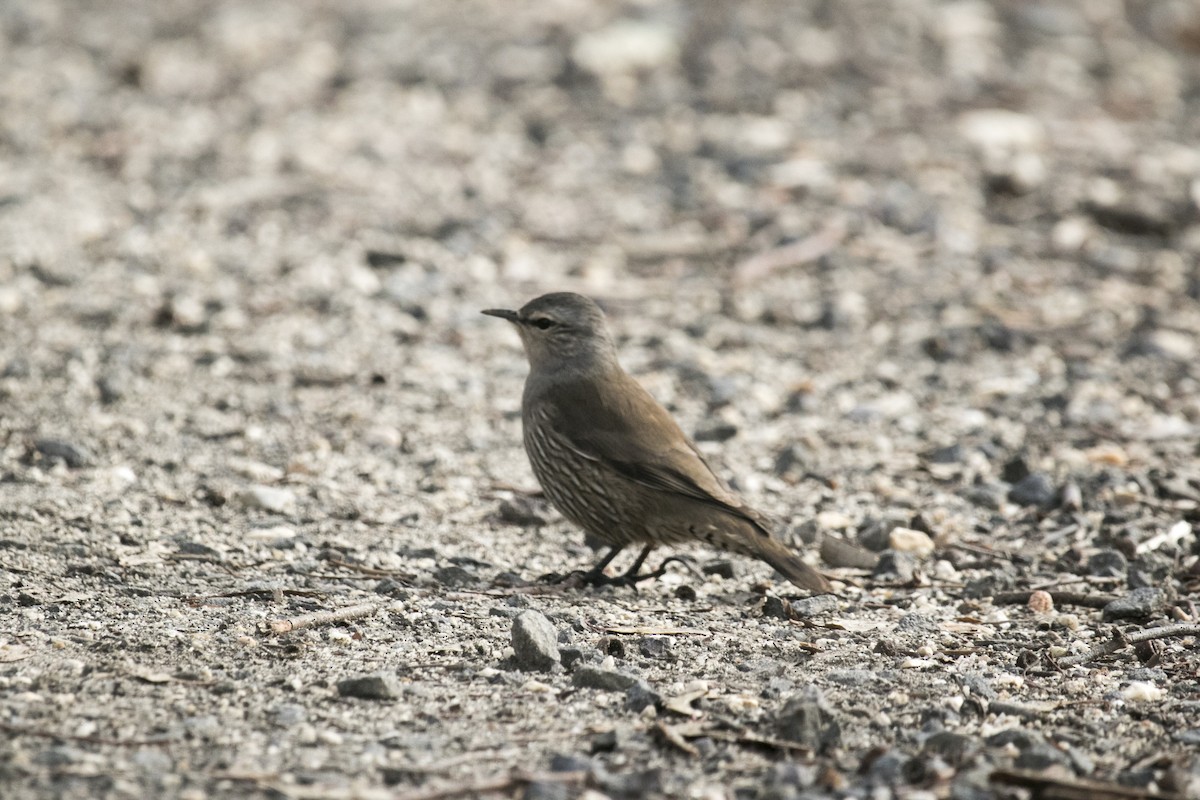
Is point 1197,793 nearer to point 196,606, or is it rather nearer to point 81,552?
point 196,606

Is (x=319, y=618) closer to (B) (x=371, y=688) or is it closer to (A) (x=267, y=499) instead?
(B) (x=371, y=688)

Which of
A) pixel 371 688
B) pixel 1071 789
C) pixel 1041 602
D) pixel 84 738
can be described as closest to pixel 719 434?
pixel 1041 602

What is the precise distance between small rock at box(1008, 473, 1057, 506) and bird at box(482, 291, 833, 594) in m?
1.43

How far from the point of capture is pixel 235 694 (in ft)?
14.3

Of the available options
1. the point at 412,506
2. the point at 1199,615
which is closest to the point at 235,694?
the point at 412,506

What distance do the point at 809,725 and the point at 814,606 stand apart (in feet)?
4.87

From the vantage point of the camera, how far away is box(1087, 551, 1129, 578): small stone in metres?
5.95

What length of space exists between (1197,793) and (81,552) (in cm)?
370

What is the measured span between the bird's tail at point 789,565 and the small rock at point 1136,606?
984mm

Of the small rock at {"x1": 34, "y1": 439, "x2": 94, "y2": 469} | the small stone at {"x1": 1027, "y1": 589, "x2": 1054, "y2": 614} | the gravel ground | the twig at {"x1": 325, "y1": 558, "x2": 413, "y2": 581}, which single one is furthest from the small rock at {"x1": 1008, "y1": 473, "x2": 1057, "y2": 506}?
the small rock at {"x1": 34, "y1": 439, "x2": 94, "y2": 469}

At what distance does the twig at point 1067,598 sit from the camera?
5.63 m

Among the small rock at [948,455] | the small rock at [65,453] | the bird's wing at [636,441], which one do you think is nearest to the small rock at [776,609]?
the bird's wing at [636,441]

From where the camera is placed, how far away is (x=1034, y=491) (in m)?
6.84

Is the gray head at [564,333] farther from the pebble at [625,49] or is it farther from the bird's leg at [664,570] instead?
the pebble at [625,49]
